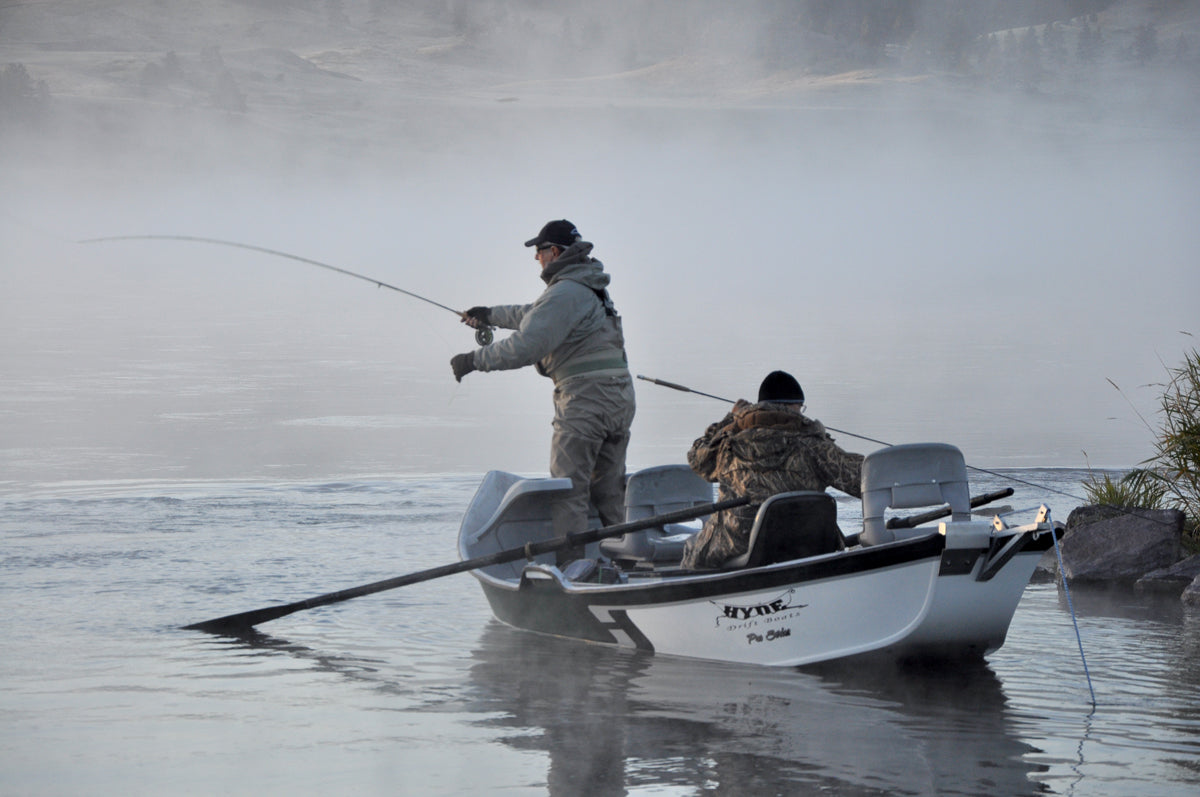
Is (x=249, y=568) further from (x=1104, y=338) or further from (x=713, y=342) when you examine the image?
(x=1104, y=338)

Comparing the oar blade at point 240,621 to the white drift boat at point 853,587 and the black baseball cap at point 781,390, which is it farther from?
the black baseball cap at point 781,390

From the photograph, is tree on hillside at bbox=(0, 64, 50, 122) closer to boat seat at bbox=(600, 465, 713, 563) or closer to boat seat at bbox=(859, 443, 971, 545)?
boat seat at bbox=(600, 465, 713, 563)

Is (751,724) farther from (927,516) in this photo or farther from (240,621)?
(240,621)

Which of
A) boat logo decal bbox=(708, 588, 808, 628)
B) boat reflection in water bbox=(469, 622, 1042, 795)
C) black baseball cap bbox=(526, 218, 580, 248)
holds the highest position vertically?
black baseball cap bbox=(526, 218, 580, 248)

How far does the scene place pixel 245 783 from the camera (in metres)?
5.70

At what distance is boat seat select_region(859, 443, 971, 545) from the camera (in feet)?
22.7

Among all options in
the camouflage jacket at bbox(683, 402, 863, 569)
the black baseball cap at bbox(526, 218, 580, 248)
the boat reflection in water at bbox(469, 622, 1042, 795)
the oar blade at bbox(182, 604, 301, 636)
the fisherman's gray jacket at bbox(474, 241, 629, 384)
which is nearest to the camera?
the boat reflection in water at bbox(469, 622, 1042, 795)

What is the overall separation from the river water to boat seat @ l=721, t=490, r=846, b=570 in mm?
604

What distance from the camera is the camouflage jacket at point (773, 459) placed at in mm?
7133

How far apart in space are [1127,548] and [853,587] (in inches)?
148

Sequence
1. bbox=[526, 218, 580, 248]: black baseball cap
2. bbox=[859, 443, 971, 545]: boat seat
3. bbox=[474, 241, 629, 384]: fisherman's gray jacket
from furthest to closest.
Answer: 1. bbox=[526, 218, 580, 248]: black baseball cap
2. bbox=[474, 241, 629, 384]: fisherman's gray jacket
3. bbox=[859, 443, 971, 545]: boat seat

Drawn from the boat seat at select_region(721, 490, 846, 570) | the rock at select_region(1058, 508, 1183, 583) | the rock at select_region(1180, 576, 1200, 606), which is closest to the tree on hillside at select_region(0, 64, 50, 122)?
the rock at select_region(1058, 508, 1183, 583)

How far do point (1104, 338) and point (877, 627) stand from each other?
153 ft

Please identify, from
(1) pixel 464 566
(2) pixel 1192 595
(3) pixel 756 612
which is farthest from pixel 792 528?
(2) pixel 1192 595
